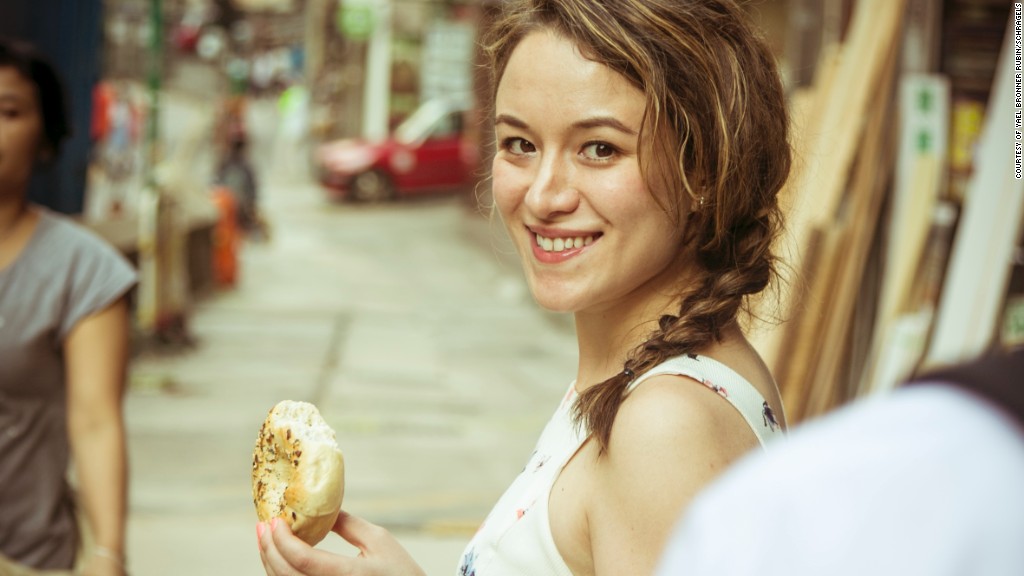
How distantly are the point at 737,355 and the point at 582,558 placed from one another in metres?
0.33

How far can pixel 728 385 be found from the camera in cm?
147

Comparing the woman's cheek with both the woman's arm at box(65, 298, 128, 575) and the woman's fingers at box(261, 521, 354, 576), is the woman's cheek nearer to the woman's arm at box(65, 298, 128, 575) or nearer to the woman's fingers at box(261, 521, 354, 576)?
the woman's fingers at box(261, 521, 354, 576)

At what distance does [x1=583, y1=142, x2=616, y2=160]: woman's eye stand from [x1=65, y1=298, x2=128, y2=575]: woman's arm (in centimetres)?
167

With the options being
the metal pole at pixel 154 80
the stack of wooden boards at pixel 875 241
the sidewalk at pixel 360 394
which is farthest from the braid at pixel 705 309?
the metal pole at pixel 154 80

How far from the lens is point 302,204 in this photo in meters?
27.6

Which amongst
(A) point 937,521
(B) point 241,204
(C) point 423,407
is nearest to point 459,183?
(B) point 241,204

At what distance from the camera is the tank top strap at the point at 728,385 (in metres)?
1.44

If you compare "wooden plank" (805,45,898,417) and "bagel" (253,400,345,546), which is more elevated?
"bagel" (253,400,345,546)

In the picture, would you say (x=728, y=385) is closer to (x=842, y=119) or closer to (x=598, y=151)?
(x=598, y=151)

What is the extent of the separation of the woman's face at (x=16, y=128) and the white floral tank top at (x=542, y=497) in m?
1.78

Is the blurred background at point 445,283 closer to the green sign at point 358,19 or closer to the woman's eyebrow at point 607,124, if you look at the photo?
the woman's eyebrow at point 607,124

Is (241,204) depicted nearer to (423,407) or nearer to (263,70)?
(423,407)

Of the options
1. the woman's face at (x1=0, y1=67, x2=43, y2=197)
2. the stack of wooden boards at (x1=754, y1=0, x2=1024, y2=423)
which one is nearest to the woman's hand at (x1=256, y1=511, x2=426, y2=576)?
the woman's face at (x1=0, y1=67, x2=43, y2=197)

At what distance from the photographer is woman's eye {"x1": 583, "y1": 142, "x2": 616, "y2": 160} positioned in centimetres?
162
